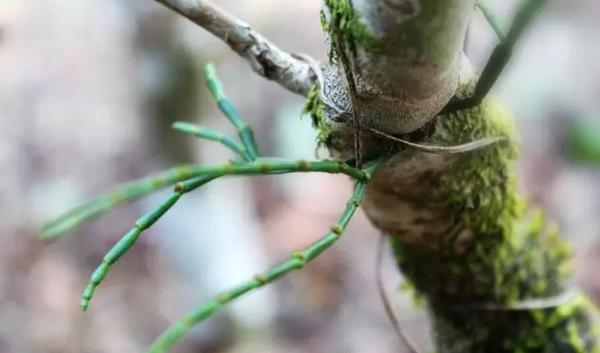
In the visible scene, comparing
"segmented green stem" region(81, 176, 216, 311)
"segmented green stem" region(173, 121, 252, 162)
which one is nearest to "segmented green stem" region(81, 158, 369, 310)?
"segmented green stem" region(81, 176, 216, 311)

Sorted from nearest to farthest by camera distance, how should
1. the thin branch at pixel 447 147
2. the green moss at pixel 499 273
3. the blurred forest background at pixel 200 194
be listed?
1. the thin branch at pixel 447 147
2. the green moss at pixel 499 273
3. the blurred forest background at pixel 200 194

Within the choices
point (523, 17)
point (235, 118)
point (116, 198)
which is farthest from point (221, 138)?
point (523, 17)

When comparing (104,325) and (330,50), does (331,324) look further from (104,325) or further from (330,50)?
(330,50)

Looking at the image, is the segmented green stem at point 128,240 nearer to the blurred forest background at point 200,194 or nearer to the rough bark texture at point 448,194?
the rough bark texture at point 448,194

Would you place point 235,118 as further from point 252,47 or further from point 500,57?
point 500,57

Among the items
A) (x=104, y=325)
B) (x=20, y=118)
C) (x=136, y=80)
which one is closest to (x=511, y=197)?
(x=136, y=80)

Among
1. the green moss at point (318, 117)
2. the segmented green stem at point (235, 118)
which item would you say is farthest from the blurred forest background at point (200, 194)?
the green moss at point (318, 117)

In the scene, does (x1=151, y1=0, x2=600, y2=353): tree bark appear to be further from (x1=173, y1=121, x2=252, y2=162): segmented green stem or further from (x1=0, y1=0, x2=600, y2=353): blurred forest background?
(x1=0, y1=0, x2=600, y2=353): blurred forest background
